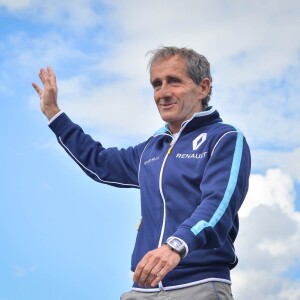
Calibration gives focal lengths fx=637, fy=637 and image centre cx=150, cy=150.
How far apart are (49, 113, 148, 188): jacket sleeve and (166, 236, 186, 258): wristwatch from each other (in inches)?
96.2

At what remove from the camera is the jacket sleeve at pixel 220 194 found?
473 cm

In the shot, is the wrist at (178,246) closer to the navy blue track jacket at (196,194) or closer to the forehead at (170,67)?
the navy blue track jacket at (196,194)

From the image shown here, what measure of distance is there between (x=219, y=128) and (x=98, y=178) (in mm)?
1813

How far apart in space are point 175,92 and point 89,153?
1.54 metres

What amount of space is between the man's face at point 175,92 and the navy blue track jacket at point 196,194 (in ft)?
0.49

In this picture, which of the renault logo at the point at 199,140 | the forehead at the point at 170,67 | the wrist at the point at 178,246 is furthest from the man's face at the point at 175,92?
the wrist at the point at 178,246

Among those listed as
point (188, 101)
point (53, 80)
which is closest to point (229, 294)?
point (188, 101)

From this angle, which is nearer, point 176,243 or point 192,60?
point 176,243

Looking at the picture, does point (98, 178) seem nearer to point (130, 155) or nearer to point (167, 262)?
point (130, 155)

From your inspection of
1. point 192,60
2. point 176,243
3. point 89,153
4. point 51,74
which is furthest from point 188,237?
point 51,74

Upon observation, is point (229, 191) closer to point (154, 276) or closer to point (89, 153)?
point (154, 276)

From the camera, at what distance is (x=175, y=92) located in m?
5.97

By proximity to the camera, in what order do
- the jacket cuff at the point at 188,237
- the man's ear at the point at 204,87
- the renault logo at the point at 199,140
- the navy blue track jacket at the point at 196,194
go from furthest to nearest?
the man's ear at the point at 204,87
the renault logo at the point at 199,140
the navy blue track jacket at the point at 196,194
the jacket cuff at the point at 188,237

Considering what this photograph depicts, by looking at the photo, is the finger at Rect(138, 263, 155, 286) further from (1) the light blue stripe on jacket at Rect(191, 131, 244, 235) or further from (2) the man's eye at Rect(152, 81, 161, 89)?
(2) the man's eye at Rect(152, 81, 161, 89)
